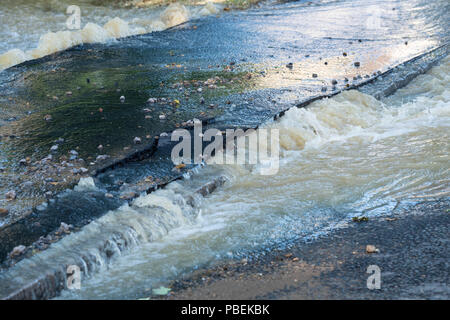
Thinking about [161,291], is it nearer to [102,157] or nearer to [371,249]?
[371,249]

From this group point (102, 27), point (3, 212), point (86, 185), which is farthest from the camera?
point (102, 27)

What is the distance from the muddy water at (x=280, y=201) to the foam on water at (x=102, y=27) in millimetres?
5479

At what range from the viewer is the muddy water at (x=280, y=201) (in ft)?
12.7

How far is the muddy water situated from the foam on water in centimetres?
548

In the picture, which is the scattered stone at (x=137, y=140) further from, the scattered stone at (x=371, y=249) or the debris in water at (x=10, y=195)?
the scattered stone at (x=371, y=249)

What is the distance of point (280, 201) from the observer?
4809 mm

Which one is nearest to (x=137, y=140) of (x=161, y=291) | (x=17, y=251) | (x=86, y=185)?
(x=86, y=185)

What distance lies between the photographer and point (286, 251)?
400 cm

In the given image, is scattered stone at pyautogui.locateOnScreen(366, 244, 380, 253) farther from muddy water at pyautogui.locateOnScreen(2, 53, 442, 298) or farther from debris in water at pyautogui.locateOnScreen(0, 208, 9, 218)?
debris in water at pyautogui.locateOnScreen(0, 208, 9, 218)

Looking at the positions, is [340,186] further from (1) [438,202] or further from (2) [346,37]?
(2) [346,37]

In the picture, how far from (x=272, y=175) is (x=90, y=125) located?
7.36 feet

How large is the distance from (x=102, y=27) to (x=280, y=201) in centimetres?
825

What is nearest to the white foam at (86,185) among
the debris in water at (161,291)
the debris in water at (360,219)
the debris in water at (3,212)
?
the debris in water at (3,212)
